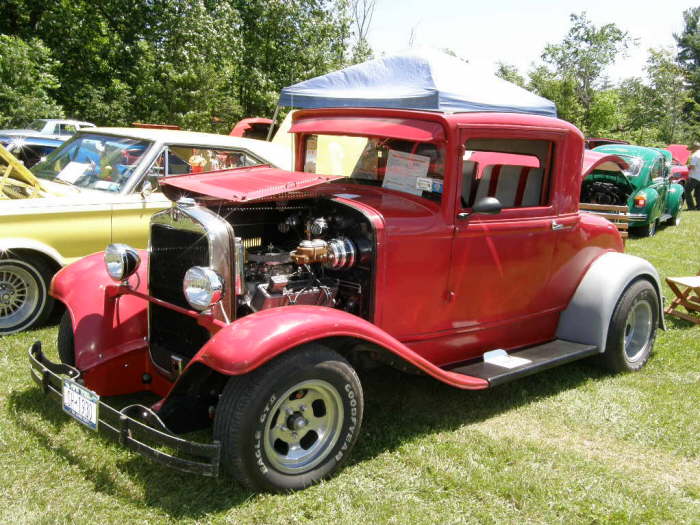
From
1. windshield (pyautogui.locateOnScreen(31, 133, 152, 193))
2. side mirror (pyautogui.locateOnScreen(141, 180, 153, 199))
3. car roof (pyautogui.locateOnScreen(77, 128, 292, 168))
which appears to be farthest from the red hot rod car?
car roof (pyautogui.locateOnScreen(77, 128, 292, 168))

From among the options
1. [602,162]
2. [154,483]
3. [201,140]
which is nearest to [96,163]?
[201,140]

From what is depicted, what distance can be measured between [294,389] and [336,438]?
0.41 metres

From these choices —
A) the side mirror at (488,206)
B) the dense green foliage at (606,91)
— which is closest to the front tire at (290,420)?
the side mirror at (488,206)

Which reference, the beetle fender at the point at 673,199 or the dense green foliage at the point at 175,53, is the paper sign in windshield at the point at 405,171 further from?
the dense green foliage at the point at 175,53

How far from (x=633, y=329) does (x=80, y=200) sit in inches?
192

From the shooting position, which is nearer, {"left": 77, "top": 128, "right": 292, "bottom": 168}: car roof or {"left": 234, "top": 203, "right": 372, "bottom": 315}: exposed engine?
{"left": 234, "top": 203, "right": 372, "bottom": 315}: exposed engine

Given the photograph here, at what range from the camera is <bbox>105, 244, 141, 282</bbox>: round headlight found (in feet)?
12.1

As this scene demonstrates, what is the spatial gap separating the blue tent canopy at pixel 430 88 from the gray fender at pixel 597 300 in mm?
1327

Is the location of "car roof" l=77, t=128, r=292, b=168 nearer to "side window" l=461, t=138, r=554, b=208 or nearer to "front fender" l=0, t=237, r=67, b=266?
"front fender" l=0, t=237, r=67, b=266

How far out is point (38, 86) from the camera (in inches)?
596

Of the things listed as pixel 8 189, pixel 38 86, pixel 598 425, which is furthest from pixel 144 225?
pixel 38 86

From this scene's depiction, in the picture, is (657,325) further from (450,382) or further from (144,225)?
(144,225)

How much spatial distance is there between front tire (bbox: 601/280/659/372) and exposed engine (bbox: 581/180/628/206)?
7.84 meters

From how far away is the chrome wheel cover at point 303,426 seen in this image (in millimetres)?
3070
